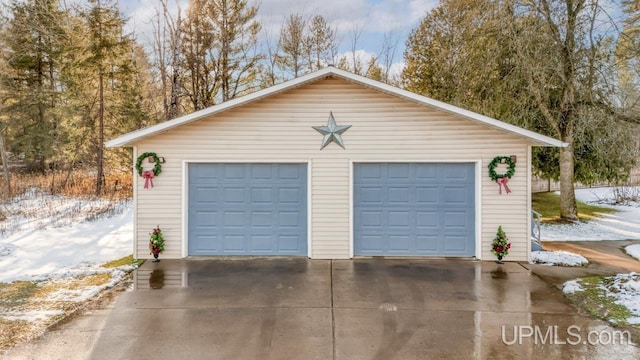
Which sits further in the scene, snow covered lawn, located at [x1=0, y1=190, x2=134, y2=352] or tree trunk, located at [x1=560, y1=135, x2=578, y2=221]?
tree trunk, located at [x1=560, y1=135, x2=578, y2=221]

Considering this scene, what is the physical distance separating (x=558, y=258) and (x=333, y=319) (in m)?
5.90

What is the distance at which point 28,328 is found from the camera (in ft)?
15.6

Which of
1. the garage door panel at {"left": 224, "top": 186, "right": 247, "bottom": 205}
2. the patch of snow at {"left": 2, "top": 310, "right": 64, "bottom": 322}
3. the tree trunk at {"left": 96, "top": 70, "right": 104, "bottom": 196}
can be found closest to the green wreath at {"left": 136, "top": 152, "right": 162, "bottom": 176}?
the garage door panel at {"left": 224, "top": 186, "right": 247, "bottom": 205}

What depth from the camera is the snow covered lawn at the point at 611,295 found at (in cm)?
518

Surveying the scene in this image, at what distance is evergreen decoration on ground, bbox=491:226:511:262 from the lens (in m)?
7.89

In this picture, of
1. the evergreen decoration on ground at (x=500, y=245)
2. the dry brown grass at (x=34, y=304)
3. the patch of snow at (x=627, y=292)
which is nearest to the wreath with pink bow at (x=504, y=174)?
the evergreen decoration on ground at (x=500, y=245)

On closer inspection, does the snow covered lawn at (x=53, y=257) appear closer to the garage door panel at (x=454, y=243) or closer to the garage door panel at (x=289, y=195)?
the garage door panel at (x=289, y=195)

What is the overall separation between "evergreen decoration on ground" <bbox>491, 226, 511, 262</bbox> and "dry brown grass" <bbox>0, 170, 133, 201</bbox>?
585 inches

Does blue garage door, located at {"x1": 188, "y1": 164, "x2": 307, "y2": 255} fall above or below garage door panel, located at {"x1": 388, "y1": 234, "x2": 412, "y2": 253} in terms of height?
above

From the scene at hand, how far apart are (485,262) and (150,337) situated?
6.53 meters

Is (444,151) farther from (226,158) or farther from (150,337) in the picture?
(150,337)

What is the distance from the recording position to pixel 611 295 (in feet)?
19.5

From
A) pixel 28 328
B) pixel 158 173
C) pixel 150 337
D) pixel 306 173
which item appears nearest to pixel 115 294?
pixel 28 328

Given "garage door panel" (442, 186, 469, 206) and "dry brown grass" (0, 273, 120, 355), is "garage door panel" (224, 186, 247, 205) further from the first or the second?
"garage door panel" (442, 186, 469, 206)
